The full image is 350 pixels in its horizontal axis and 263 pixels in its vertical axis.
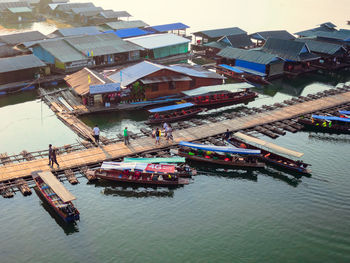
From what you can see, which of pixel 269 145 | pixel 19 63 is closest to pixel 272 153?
pixel 269 145

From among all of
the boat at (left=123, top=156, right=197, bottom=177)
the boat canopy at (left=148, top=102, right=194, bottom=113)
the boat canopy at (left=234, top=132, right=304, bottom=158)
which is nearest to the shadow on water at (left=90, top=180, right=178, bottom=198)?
the boat at (left=123, top=156, right=197, bottom=177)

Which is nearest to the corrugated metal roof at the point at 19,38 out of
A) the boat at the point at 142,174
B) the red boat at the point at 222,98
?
the red boat at the point at 222,98

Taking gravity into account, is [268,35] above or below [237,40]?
above

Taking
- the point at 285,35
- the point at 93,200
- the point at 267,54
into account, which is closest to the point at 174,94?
the point at 267,54

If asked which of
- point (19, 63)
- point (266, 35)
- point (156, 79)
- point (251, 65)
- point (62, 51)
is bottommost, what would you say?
point (19, 63)

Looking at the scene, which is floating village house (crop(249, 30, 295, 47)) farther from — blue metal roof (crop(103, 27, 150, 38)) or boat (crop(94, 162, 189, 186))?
boat (crop(94, 162, 189, 186))

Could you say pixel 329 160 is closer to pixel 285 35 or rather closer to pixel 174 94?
pixel 174 94

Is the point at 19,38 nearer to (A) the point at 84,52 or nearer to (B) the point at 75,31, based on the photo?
(B) the point at 75,31
